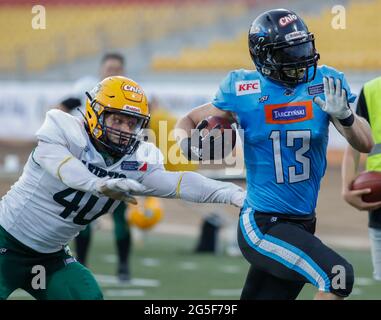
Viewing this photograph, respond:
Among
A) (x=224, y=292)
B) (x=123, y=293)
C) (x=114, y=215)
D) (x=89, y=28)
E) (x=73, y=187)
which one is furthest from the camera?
(x=89, y=28)

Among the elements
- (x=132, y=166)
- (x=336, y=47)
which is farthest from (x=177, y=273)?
(x=336, y=47)

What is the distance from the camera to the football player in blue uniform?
4.48m

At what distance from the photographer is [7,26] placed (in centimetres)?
2180

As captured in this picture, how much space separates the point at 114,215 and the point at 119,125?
3766mm

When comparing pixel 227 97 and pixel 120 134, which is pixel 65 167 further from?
pixel 227 97

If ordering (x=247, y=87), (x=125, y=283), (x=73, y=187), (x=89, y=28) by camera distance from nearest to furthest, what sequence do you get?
(x=73, y=187) → (x=247, y=87) → (x=125, y=283) → (x=89, y=28)

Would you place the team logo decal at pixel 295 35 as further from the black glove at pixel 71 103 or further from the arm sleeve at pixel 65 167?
the black glove at pixel 71 103

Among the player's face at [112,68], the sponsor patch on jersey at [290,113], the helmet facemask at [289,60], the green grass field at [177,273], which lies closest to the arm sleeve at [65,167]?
the sponsor patch on jersey at [290,113]

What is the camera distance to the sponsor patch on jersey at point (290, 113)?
14.8 ft

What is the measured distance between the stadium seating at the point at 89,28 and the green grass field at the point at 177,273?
9415mm

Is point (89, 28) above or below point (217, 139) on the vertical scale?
below

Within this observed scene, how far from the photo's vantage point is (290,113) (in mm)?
4527

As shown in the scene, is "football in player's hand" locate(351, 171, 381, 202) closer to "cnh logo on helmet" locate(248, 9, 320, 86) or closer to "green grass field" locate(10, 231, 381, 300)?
"cnh logo on helmet" locate(248, 9, 320, 86)
